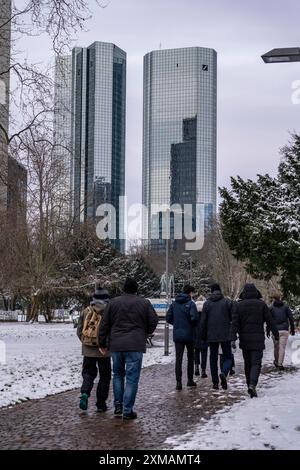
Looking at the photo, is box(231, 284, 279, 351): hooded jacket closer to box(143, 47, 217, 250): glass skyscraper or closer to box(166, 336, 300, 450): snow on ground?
box(166, 336, 300, 450): snow on ground

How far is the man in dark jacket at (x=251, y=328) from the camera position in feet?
38.4

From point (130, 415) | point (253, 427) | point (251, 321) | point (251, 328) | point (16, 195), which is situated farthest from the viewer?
point (16, 195)

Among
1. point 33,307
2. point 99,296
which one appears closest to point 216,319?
point 99,296

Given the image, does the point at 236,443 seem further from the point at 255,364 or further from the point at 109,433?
the point at 255,364

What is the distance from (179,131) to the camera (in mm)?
109188

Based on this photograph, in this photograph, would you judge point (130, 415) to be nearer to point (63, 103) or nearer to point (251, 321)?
point (251, 321)

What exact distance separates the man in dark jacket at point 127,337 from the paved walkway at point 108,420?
13.9 inches

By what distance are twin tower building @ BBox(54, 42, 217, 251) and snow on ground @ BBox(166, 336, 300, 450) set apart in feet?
25.1

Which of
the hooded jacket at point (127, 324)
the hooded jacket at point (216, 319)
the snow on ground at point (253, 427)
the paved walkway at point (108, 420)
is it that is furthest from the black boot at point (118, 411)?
the hooded jacket at point (216, 319)

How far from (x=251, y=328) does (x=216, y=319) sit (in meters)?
1.17

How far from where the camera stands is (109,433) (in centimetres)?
837

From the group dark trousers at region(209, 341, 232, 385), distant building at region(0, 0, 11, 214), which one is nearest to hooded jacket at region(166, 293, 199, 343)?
dark trousers at region(209, 341, 232, 385)

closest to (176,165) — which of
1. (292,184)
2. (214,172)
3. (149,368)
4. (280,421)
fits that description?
(214,172)

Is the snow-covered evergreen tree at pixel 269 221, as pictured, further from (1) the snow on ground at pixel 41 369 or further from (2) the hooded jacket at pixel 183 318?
(2) the hooded jacket at pixel 183 318
